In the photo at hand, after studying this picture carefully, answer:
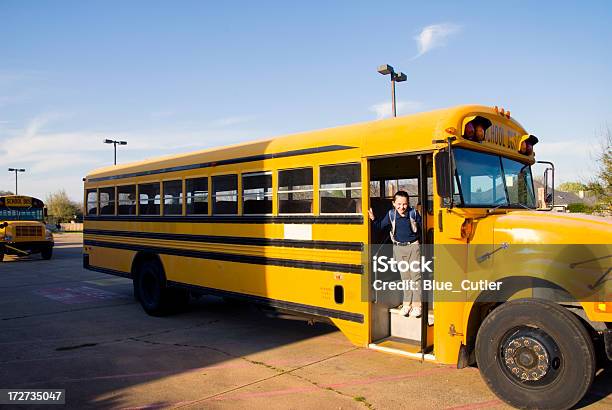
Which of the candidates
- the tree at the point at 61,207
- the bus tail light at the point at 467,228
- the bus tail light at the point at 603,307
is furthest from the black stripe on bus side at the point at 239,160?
the tree at the point at 61,207

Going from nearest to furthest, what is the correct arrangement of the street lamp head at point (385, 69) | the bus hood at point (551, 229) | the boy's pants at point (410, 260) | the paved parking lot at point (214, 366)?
1. the bus hood at point (551, 229)
2. the paved parking lot at point (214, 366)
3. the boy's pants at point (410, 260)
4. the street lamp head at point (385, 69)

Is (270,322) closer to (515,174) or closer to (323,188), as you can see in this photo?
(323,188)

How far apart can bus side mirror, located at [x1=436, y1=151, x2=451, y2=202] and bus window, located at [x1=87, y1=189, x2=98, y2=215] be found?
24.4ft

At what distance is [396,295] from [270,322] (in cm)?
275

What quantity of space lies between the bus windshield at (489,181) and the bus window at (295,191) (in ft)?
5.66

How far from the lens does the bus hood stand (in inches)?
148

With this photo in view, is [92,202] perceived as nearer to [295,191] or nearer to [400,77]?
[295,191]

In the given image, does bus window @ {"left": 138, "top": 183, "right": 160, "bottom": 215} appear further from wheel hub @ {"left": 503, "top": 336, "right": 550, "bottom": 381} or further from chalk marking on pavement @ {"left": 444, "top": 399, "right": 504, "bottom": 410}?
wheel hub @ {"left": 503, "top": 336, "right": 550, "bottom": 381}

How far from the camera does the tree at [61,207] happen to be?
2477 inches

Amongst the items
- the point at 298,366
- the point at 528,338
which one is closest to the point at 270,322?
the point at 298,366

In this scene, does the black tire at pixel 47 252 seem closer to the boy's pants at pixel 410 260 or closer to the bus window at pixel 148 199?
the bus window at pixel 148 199

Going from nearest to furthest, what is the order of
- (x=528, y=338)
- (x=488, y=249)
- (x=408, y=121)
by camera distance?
(x=528, y=338) → (x=488, y=249) → (x=408, y=121)

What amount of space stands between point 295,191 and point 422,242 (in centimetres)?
165

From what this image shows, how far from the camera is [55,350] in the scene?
6.01 m
